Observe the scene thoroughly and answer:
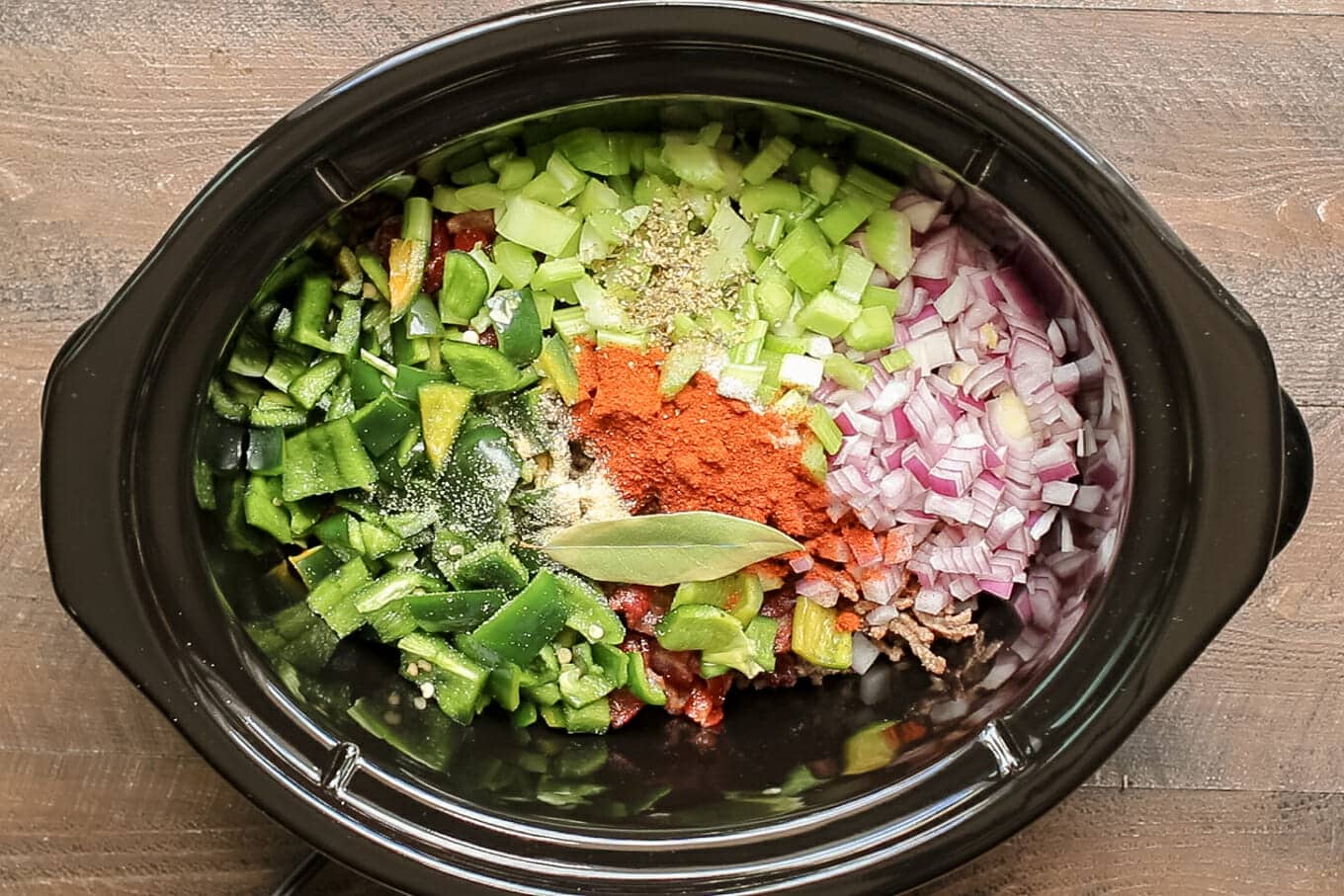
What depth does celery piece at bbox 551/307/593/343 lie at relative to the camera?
118 centimetres

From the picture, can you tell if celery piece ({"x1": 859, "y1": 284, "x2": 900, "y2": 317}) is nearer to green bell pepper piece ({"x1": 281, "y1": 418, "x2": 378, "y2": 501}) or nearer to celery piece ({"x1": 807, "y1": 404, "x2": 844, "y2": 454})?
celery piece ({"x1": 807, "y1": 404, "x2": 844, "y2": 454})

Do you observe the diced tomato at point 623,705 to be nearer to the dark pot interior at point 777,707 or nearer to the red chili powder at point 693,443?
the dark pot interior at point 777,707

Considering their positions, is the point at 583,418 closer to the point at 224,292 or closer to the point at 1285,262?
the point at 224,292

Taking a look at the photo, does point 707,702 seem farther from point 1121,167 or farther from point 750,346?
point 1121,167

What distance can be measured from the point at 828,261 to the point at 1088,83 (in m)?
0.39

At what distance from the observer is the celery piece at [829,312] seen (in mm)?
1155

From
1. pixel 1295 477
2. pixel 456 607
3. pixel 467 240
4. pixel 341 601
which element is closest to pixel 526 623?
pixel 456 607

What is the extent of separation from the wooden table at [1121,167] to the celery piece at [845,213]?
241 millimetres

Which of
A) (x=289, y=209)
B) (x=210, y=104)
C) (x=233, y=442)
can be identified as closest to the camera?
(x=289, y=209)

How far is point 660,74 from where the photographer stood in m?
0.97

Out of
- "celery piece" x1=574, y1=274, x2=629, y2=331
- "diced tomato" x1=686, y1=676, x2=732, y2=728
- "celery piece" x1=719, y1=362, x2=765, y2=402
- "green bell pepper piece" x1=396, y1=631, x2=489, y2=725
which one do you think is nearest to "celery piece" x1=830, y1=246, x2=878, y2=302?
"celery piece" x1=719, y1=362, x2=765, y2=402

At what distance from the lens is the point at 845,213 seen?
1150 mm

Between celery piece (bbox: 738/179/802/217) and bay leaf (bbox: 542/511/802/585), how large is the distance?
1.08 feet

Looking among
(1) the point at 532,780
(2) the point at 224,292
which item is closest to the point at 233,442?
(2) the point at 224,292
